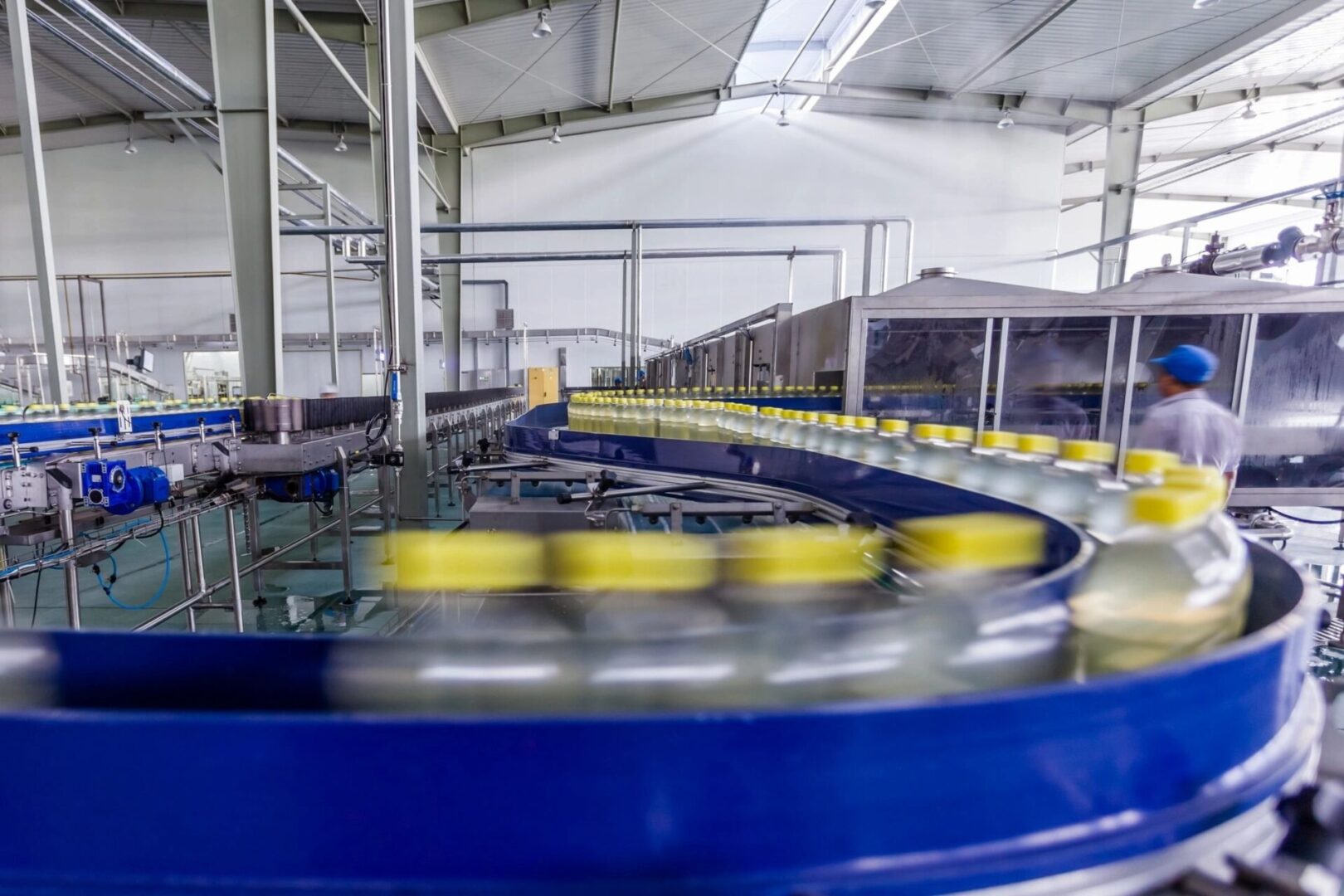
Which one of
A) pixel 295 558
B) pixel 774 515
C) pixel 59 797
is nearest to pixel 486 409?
pixel 295 558

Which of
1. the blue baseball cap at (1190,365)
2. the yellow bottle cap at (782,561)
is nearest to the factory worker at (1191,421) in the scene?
the blue baseball cap at (1190,365)

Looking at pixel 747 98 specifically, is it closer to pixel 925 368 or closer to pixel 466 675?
pixel 925 368

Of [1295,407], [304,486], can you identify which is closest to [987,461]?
[304,486]

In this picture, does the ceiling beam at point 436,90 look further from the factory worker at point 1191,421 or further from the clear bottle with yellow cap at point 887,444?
the factory worker at point 1191,421

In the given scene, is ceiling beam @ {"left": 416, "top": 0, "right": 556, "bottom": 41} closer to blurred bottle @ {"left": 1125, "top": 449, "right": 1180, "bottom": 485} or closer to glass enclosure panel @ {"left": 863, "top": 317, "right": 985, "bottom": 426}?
glass enclosure panel @ {"left": 863, "top": 317, "right": 985, "bottom": 426}

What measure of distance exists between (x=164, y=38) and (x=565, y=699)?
33.1ft

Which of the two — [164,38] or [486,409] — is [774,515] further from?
[164,38]

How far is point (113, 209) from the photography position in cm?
970

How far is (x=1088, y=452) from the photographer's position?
774 millimetres

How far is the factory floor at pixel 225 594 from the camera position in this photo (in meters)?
2.77

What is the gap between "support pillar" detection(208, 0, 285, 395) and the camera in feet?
9.58

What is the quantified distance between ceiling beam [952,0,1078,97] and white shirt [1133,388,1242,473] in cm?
709

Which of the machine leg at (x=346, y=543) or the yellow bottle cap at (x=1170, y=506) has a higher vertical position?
the yellow bottle cap at (x=1170, y=506)

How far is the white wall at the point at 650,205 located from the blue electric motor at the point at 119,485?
8.04 m
